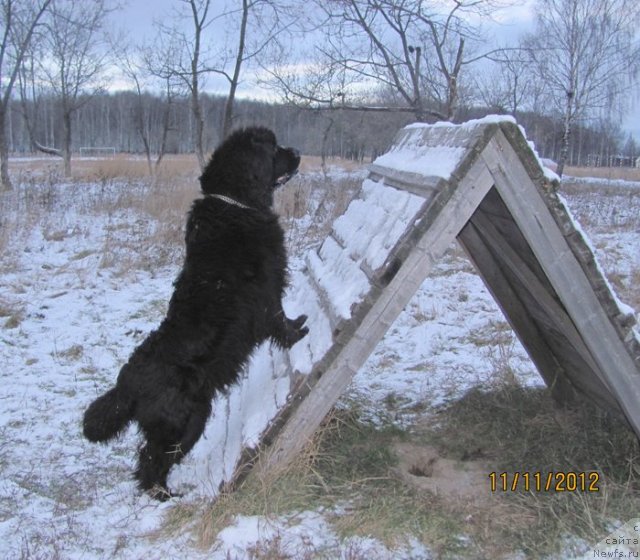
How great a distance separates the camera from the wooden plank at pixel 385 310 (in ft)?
7.75

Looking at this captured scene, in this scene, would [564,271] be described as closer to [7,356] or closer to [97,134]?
[7,356]

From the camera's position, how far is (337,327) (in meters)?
2.51

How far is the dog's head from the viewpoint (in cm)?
309

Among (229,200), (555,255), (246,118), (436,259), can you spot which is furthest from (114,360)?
(246,118)

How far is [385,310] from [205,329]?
0.85 meters

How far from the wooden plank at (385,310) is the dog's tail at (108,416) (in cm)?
→ 67

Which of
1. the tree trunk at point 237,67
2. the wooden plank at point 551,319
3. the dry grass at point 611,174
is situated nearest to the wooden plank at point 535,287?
the wooden plank at point 551,319

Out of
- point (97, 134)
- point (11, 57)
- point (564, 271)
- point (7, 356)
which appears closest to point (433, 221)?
point (564, 271)

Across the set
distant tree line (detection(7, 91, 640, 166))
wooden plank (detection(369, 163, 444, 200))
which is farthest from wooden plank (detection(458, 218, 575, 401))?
distant tree line (detection(7, 91, 640, 166))

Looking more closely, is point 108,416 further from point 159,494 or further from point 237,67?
point 237,67

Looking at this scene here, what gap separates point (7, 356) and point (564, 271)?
437 centimetres

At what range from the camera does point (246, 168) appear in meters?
3.14
